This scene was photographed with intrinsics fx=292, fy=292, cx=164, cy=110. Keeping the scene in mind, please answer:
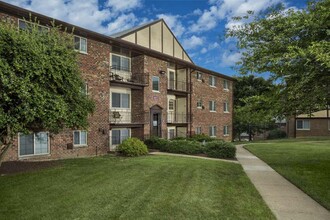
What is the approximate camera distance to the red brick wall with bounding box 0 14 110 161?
17638 millimetres

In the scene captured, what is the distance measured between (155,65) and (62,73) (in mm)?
14864

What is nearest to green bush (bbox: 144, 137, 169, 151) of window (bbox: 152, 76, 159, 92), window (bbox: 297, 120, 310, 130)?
window (bbox: 152, 76, 159, 92)

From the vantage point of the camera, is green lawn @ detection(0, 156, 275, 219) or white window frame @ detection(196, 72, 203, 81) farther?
white window frame @ detection(196, 72, 203, 81)

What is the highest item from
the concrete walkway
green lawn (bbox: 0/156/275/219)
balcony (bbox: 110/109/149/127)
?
balcony (bbox: 110/109/149/127)

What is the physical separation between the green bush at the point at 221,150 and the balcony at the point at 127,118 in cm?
613

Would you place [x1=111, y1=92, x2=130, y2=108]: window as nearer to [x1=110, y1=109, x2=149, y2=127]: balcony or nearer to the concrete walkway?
[x1=110, y1=109, x2=149, y2=127]: balcony

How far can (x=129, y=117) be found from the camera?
74.6ft

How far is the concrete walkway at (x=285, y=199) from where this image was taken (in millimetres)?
7032

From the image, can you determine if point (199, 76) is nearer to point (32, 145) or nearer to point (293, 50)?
point (32, 145)

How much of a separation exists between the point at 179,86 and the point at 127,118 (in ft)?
26.3

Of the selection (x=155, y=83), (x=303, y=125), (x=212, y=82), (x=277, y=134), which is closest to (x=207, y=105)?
(x=212, y=82)

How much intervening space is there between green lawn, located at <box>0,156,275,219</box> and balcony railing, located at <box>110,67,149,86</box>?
1068 cm

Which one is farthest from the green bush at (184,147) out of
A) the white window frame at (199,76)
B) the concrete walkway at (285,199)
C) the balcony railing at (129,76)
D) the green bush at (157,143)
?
the white window frame at (199,76)

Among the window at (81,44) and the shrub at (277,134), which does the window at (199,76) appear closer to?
the window at (81,44)
